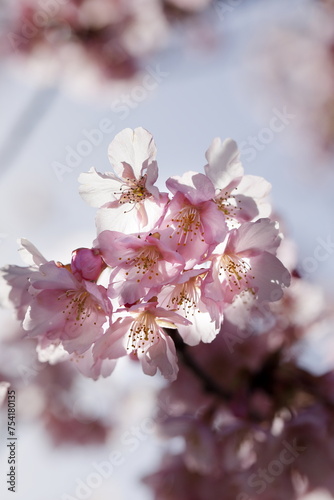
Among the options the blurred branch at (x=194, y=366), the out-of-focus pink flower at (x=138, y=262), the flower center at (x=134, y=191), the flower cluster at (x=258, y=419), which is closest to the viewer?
the out-of-focus pink flower at (x=138, y=262)

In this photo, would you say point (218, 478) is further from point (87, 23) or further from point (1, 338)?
point (87, 23)

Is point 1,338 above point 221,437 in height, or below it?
below

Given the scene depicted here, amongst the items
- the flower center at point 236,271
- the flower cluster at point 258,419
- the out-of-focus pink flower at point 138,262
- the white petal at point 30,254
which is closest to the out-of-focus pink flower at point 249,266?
the flower center at point 236,271

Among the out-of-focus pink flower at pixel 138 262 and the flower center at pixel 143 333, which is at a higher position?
the out-of-focus pink flower at pixel 138 262

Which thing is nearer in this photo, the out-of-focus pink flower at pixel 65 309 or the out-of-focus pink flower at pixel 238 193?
the out-of-focus pink flower at pixel 65 309

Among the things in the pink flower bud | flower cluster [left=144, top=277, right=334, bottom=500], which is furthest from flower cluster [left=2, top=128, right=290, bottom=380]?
flower cluster [left=144, top=277, right=334, bottom=500]

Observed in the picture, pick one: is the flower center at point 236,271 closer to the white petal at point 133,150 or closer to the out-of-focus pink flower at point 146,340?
the out-of-focus pink flower at point 146,340

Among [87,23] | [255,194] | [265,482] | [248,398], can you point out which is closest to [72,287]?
[255,194]

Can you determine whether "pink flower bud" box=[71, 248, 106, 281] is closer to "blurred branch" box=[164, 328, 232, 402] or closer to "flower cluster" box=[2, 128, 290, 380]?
"flower cluster" box=[2, 128, 290, 380]
